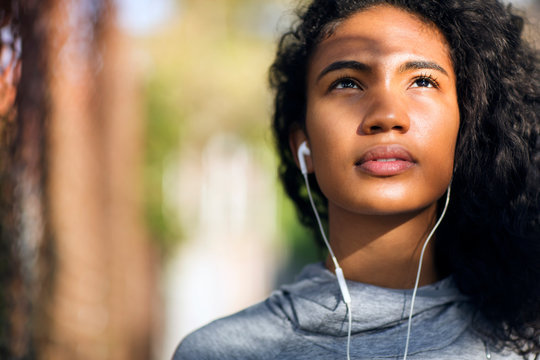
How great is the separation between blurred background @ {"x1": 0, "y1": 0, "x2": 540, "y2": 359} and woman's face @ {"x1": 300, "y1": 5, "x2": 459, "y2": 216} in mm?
673

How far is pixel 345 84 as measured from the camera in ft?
7.02

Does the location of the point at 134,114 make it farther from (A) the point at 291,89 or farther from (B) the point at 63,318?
(A) the point at 291,89

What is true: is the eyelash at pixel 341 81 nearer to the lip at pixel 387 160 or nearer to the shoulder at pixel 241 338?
the lip at pixel 387 160

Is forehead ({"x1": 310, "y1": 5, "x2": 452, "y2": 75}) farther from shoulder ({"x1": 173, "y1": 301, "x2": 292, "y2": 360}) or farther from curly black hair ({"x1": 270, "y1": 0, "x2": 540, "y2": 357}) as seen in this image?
shoulder ({"x1": 173, "y1": 301, "x2": 292, "y2": 360})

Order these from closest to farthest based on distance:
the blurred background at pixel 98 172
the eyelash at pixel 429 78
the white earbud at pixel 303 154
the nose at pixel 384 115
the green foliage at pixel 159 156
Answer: the nose at pixel 384 115
the eyelash at pixel 429 78
the white earbud at pixel 303 154
the blurred background at pixel 98 172
the green foliage at pixel 159 156

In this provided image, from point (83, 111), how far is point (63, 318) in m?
1.28

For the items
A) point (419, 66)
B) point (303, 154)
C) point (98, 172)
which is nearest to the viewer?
point (419, 66)

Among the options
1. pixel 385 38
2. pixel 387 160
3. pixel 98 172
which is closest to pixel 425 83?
pixel 385 38

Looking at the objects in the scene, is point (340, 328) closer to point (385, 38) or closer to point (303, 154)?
point (303, 154)

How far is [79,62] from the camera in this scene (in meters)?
3.62

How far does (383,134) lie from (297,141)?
0.58 meters

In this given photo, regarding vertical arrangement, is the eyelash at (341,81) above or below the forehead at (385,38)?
below

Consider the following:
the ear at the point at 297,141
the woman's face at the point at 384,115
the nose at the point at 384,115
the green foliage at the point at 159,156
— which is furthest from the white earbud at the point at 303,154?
the green foliage at the point at 159,156

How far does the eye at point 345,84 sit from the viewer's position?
2.12 meters
